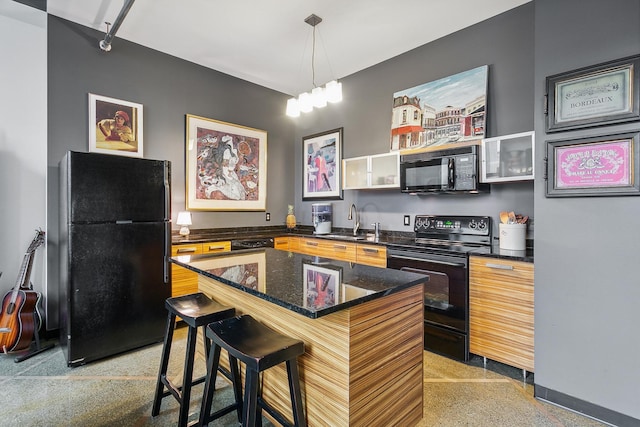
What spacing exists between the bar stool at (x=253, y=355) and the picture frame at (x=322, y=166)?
9.80 ft

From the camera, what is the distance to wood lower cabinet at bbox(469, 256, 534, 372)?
227 cm

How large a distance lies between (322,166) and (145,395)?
3342mm

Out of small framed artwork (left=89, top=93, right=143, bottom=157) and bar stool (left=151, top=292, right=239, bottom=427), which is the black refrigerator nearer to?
small framed artwork (left=89, top=93, right=143, bottom=157)

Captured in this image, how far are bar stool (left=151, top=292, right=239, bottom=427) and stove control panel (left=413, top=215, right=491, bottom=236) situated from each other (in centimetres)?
226

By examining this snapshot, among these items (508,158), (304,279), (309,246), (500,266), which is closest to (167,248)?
(309,246)

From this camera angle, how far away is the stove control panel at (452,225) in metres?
2.98

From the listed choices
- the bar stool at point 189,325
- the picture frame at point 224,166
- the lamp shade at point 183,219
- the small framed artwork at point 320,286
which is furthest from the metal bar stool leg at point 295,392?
the picture frame at point 224,166

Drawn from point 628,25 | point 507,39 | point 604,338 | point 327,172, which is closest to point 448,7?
A: point 507,39

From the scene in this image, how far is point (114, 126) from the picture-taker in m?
3.29

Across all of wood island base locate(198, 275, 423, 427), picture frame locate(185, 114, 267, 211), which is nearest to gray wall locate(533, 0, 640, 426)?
wood island base locate(198, 275, 423, 427)

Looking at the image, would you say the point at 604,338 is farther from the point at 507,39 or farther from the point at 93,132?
the point at 93,132

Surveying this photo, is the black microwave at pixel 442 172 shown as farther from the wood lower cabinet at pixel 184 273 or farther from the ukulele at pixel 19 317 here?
the ukulele at pixel 19 317

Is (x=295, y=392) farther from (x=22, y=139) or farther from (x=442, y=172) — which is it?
(x=22, y=139)

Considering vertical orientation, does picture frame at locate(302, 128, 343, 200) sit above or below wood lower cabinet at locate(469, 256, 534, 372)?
above
